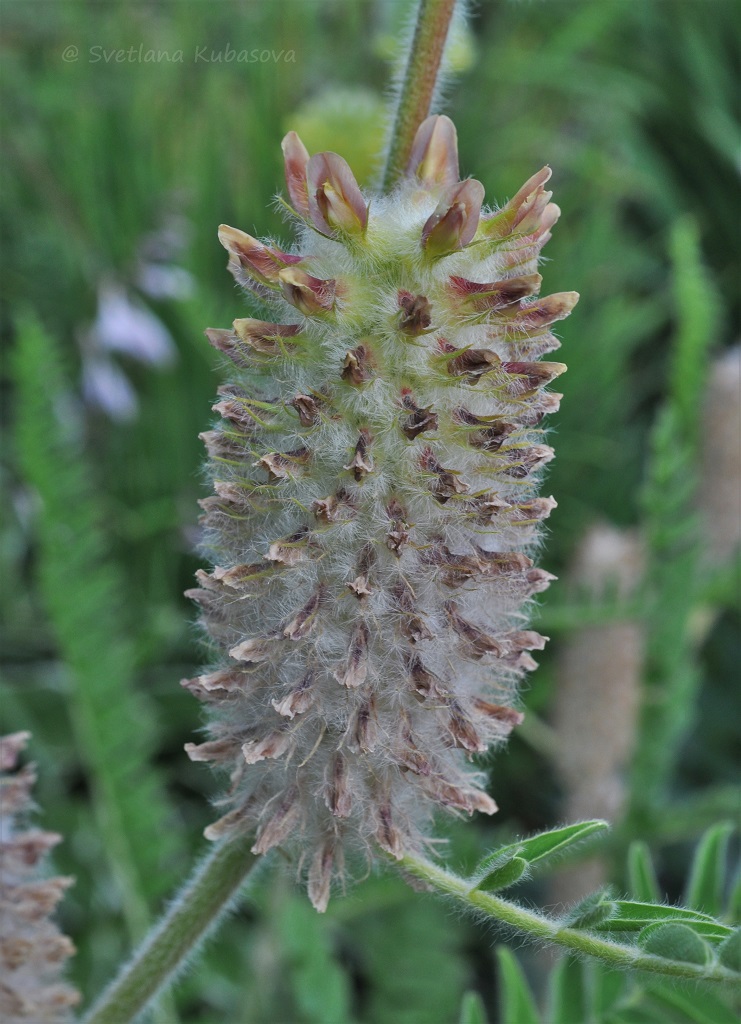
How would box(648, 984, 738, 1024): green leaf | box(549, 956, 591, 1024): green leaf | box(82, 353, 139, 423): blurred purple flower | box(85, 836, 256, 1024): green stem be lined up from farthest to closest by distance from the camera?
1. box(82, 353, 139, 423): blurred purple flower
2. box(549, 956, 591, 1024): green leaf
3. box(648, 984, 738, 1024): green leaf
4. box(85, 836, 256, 1024): green stem

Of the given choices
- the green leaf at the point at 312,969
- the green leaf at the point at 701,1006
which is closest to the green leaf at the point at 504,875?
the green leaf at the point at 701,1006

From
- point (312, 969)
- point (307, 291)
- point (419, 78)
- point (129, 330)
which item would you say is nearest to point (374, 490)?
point (307, 291)

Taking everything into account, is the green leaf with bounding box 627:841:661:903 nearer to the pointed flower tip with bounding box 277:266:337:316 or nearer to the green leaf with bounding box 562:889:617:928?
the green leaf with bounding box 562:889:617:928

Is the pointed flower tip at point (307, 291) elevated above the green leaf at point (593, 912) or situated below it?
above

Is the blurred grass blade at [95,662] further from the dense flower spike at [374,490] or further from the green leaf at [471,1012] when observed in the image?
the dense flower spike at [374,490]

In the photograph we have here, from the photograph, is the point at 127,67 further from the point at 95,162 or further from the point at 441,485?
the point at 441,485

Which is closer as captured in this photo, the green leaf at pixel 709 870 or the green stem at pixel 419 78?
the green stem at pixel 419 78

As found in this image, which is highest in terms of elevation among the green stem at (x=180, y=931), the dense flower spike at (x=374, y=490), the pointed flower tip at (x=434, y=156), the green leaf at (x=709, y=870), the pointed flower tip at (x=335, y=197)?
the pointed flower tip at (x=434, y=156)

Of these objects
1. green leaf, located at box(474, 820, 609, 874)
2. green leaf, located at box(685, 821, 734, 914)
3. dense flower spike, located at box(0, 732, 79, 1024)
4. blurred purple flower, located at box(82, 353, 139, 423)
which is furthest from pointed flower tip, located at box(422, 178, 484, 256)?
blurred purple flower, located at box(82, 353, 139, 423)
